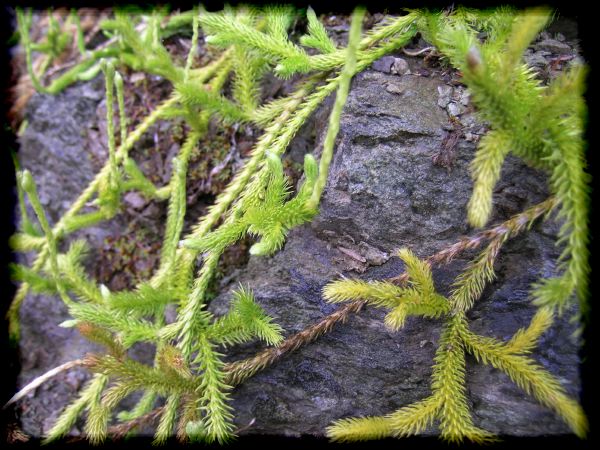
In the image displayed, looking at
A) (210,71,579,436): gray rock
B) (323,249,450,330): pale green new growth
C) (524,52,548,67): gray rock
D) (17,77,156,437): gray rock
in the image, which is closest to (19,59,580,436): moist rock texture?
(210,71,579,436): gray rock

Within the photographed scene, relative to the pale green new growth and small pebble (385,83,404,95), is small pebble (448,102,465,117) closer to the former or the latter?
small pebble (385,83,404,95)

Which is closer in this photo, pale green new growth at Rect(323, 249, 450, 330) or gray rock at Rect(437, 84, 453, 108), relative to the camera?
pale green new growth at Rect(323, 249, 450, 330)

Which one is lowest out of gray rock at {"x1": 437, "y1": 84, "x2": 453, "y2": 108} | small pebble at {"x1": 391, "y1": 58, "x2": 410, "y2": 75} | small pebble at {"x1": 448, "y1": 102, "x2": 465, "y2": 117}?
small pebble at {"x1": 448, "y1": 102, "x2": 465, "y2": 117}

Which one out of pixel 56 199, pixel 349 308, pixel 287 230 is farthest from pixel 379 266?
pixel 56 199

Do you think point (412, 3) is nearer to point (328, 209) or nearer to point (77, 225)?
point (328, 209)

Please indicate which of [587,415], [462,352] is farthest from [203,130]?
[587,415]

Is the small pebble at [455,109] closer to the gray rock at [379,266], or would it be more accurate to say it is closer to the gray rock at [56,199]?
the gray rock at [379,266]

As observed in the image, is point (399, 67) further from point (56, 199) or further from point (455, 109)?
point (56, 199)
